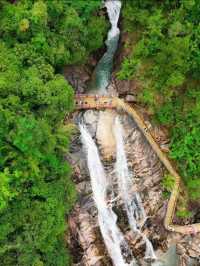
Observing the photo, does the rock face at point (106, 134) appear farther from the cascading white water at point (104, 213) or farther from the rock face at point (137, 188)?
the cascading white water at point (104, 213)

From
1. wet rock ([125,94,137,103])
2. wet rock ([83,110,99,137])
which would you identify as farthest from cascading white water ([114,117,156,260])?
wet rock ([125,94,137,103])

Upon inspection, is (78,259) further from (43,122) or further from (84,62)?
(84,62)

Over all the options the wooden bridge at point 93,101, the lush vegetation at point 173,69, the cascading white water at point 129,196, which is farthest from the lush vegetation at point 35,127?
the cascading white water at point 129,196

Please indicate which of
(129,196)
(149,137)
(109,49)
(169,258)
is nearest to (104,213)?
(129,196)

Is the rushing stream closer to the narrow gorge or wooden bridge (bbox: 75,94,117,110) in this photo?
the narrow gorge

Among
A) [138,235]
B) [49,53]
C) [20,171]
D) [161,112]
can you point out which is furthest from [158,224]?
[49,53]

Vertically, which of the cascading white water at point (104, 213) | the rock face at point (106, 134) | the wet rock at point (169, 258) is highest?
the rock face at point (106, 134)
